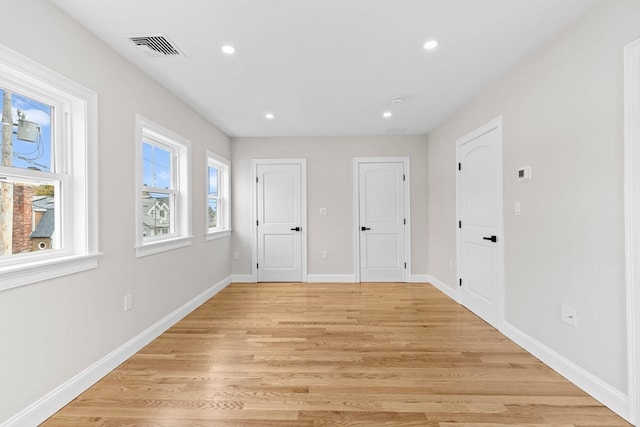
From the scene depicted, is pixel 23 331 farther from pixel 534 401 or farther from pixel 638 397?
pixel 638 397

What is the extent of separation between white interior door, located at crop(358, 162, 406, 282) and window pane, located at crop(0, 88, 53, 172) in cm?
391

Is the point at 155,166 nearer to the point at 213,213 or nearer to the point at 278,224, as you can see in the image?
the point at 213,213

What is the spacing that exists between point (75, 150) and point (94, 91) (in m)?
0.45

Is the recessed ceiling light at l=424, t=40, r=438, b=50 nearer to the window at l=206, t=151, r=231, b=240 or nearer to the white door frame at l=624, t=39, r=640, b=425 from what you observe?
the white door frame at l=624, t=39, r=640, b=425

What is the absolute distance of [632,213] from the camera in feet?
5.41

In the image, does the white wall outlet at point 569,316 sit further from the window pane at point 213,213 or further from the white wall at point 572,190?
the window pane at point 213,213

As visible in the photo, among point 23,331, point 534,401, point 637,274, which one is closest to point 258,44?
point 23,331

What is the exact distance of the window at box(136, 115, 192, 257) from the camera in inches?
105

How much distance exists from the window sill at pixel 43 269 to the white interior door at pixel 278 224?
3.04 metres

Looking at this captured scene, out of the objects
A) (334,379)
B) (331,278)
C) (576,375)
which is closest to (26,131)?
(334,379)

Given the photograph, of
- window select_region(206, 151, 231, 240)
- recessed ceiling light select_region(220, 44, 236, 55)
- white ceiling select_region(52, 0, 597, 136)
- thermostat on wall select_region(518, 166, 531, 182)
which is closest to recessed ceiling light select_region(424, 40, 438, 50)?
white ceiling select_region(52, 0, 597, 136)

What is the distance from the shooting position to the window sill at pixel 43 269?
60.6 inches

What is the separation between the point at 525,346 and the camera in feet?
8.38

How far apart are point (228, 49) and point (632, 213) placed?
282 centimetres
